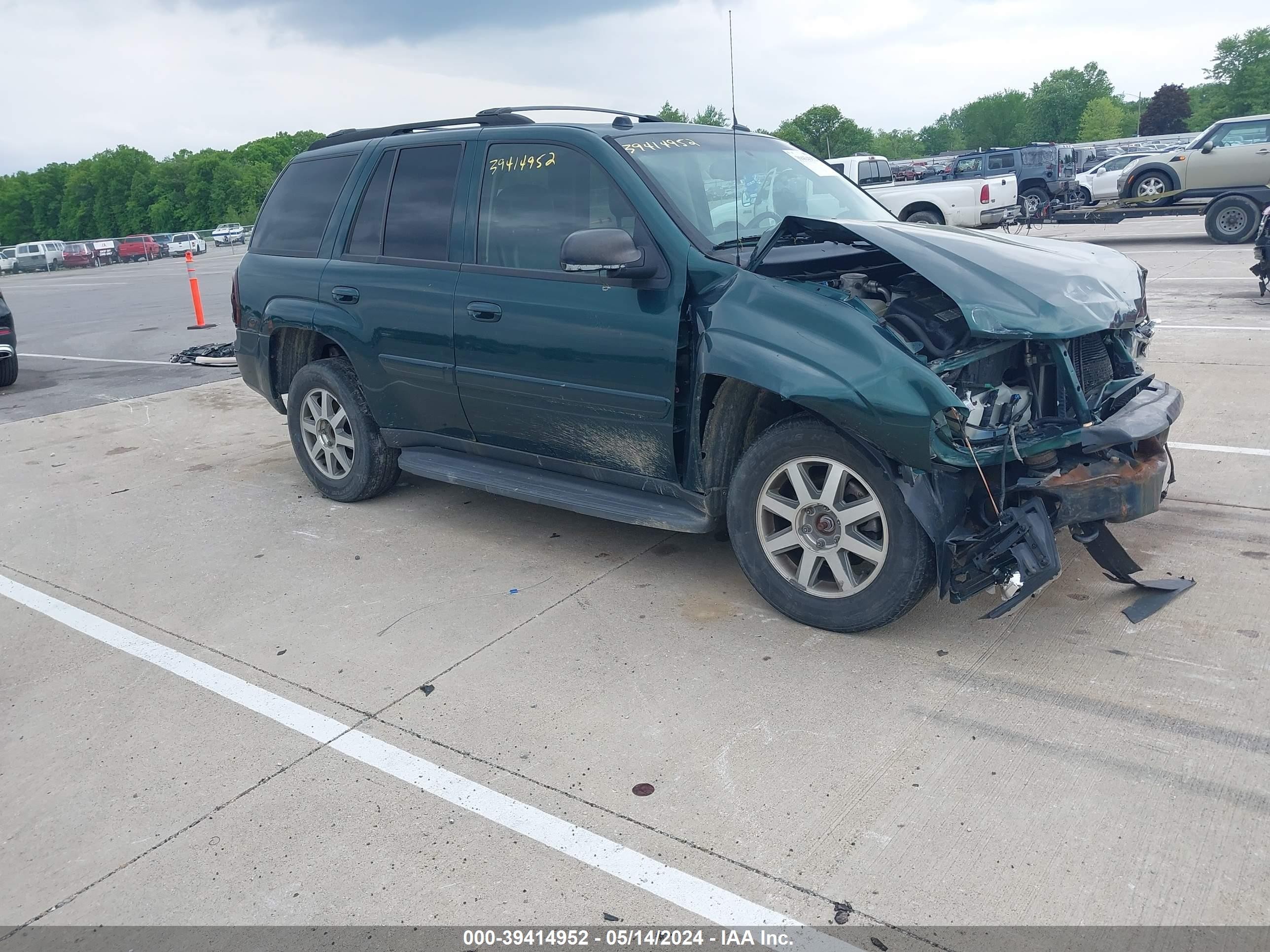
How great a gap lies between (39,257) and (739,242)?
188 ft

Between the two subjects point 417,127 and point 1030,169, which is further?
point 1030,169

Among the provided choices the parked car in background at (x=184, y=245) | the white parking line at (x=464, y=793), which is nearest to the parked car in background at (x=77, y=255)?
the parked car in background at (x=184, y=245)

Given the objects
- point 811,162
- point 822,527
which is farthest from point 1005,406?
point 811,162

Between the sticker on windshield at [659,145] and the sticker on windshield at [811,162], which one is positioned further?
the sticker on windshield at [811,162]

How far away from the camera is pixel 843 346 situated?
377 cm

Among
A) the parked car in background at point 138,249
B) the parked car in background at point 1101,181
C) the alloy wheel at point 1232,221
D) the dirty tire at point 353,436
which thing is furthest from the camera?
the parked car in background at point 138,249

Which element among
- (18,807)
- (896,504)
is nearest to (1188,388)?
(896,504)

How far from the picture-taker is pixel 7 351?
36.8ft

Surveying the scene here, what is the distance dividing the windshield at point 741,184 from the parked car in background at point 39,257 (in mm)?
56285

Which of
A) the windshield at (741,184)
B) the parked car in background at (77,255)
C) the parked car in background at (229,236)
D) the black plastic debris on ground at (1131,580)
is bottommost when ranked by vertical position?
the black plastic debris on ground at (1131,580)

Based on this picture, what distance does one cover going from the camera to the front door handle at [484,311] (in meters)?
4.84

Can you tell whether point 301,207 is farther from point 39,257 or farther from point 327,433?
point 39,257

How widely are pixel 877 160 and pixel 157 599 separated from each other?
2123 cm

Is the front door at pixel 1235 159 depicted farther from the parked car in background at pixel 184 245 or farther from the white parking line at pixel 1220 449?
the parked car in background at pixel 184 245
